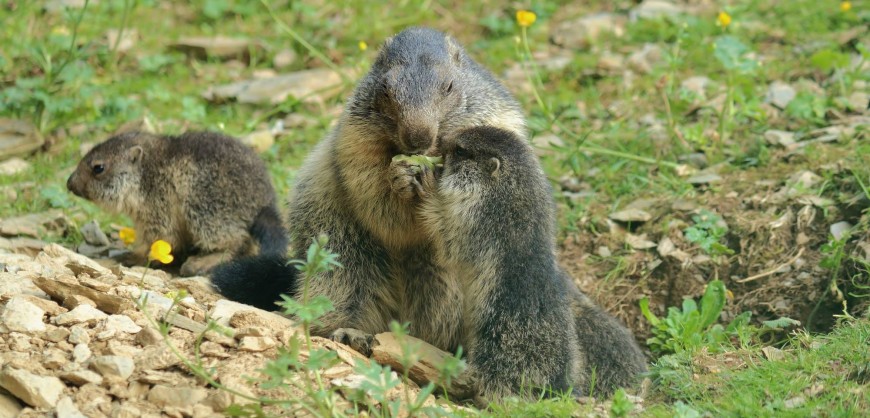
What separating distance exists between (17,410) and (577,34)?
27.1 feet

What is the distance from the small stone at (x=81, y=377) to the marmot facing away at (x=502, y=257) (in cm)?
205

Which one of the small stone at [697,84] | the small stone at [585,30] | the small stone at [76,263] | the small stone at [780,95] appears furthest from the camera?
the small stone at [585,30]

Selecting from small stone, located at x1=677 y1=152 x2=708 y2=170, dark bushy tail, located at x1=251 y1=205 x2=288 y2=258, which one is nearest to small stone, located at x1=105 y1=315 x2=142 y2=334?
dark bushy tail, located at x1=251 y1=205 x2=288 y2=258

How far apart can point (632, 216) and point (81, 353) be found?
15.3 ft

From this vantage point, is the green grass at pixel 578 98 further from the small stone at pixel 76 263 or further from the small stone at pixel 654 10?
the small stone at pixel 76 263

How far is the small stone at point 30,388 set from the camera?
4453 millimetres

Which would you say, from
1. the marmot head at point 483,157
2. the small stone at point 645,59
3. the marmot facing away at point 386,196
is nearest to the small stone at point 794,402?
the marmot head at point 483,157

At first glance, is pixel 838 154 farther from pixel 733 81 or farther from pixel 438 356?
pixel 438 356

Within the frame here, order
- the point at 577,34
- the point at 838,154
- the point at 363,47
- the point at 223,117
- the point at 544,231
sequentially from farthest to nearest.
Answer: the point at 577,34, the point at 223,117, the point at 363,47, the point at 838,154, the point at 544,231

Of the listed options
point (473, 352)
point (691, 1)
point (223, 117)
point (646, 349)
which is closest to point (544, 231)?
point (473, 352)

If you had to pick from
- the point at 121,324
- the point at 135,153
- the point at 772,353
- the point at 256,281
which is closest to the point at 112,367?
the point at 121,324

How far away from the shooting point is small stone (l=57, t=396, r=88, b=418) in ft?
14.4

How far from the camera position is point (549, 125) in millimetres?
7750

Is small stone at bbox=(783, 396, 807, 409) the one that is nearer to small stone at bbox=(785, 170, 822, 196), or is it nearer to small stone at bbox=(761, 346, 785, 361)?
small stone at bbox=(761, 346, 785, 361)
